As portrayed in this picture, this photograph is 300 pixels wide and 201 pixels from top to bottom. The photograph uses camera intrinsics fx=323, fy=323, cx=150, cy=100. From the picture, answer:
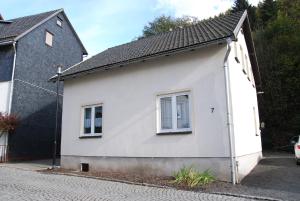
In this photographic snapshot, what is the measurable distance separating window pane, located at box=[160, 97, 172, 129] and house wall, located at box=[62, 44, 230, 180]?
32 cm

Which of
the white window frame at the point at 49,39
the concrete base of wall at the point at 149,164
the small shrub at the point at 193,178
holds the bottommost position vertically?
the small shrub at the point at 193,178

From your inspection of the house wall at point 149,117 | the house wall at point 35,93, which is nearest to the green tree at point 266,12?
the house wall at point 35,93

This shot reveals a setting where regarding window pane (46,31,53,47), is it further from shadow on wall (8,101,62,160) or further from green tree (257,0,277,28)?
green tree (257,0,277,28)

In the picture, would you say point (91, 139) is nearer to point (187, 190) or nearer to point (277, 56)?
point (187, 190)

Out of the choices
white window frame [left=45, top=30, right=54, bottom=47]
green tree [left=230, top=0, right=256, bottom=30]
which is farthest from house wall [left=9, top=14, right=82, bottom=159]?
green tree [left=230, top=0, right=256, bottom=30]

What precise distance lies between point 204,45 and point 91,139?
6.38 metres

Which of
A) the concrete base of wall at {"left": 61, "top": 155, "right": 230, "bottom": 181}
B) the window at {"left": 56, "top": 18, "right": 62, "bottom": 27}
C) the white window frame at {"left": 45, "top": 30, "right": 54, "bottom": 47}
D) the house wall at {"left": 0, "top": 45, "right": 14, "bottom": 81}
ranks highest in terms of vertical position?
the window at {"left": 56, "top": 18, "right": 62, "bottom": 27}

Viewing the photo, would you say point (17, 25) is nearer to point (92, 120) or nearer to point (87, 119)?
point (87, 119)

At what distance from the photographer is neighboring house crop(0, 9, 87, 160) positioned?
18.6 meters

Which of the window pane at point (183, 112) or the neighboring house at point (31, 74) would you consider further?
the neighboring house at point (31, 74)

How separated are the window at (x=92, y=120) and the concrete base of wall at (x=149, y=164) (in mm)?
1132

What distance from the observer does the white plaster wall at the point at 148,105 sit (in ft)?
36.1

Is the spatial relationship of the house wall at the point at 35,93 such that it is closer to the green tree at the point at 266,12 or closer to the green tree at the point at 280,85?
the green tree at the point at 280,85

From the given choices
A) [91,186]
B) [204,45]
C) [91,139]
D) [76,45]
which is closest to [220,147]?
[204,45]
